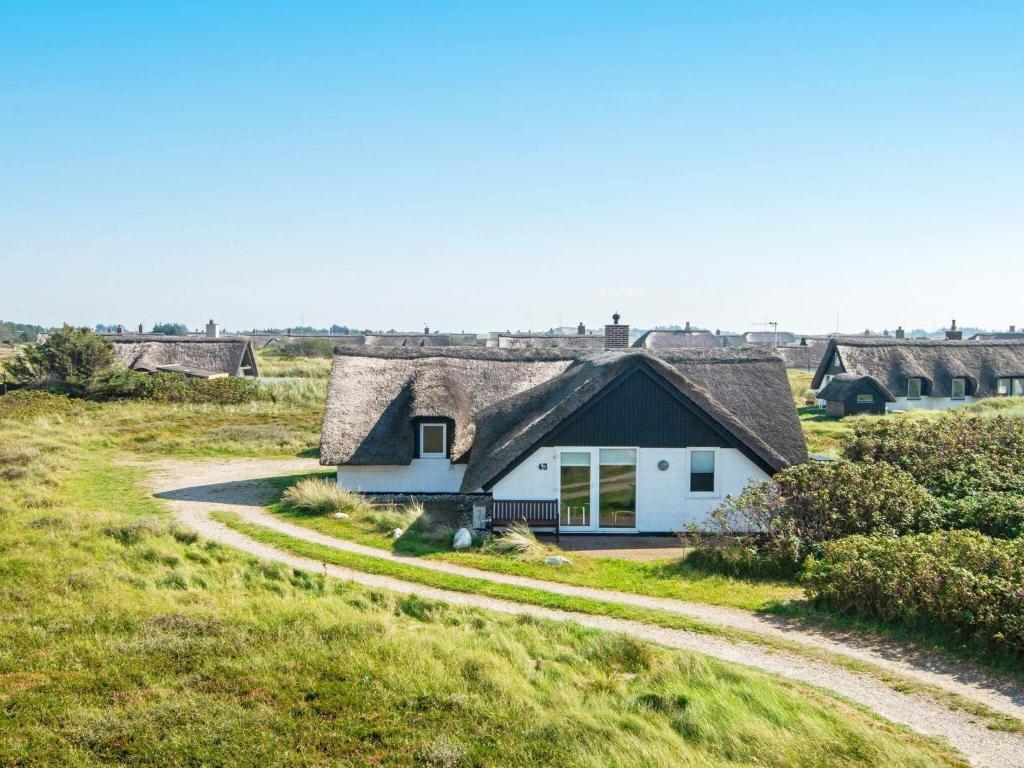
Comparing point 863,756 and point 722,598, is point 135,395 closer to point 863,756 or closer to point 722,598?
point 722,598

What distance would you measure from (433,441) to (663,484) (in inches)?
283

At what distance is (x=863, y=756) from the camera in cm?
882

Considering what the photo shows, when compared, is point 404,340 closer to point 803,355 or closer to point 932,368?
point 803,355

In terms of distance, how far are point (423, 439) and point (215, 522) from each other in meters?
6.17

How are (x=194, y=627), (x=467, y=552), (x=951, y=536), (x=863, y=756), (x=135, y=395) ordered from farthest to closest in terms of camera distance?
1. (x=135, y=395)
2. (x=467, y=552)
3. (x=951, y=536)
4. (x=194, y=627)
5. (x=863, y=756)

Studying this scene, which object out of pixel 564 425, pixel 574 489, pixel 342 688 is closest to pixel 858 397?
pixel 574 489

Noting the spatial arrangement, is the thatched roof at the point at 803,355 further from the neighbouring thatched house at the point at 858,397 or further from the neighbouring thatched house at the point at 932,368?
the neighbouring thatched house at the point at 858,397

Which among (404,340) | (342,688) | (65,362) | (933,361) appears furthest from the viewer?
(404,340)

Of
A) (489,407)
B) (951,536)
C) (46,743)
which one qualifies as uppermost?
(489,407)

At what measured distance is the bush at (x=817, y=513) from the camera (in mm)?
16547

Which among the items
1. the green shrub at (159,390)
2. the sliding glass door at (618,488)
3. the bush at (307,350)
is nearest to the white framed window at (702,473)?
the sliding glass door at (618,488)

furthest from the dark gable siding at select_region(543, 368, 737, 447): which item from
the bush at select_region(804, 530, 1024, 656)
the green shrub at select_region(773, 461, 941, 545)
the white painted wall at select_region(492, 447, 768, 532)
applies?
the bush at select_region(804, 530, 1024, 656)

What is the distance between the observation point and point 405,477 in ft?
79.8

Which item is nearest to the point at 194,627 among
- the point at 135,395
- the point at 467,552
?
the point at 467,552
